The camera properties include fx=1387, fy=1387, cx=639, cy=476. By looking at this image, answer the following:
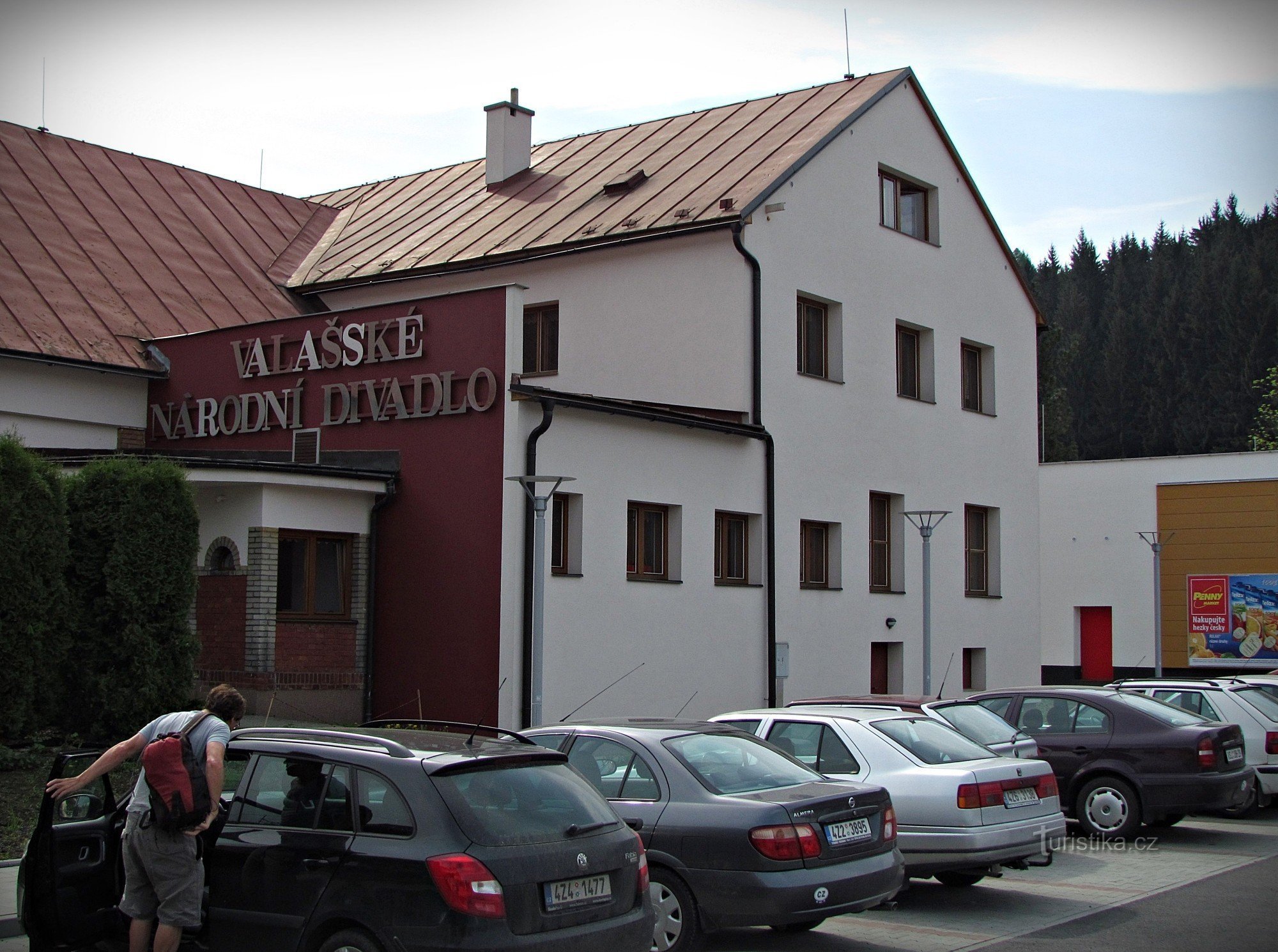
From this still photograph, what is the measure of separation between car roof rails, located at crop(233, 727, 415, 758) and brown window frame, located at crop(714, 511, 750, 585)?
12.4 m

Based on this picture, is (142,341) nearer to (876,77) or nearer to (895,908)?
(876,77)

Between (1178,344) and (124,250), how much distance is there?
248 ft

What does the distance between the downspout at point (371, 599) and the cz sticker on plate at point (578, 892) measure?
11.3m

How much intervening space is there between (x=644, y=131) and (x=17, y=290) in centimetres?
1164

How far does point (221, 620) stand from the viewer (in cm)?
1723

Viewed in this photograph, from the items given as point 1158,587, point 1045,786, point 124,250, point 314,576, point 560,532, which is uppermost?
point 124,250

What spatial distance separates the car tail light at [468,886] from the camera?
6.04 m

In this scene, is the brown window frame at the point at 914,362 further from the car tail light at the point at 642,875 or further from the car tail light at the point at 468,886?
the car tail light at the point at 468,886

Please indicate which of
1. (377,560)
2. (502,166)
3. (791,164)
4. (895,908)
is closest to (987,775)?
(895,908)

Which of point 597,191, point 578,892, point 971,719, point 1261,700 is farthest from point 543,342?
point 578,892

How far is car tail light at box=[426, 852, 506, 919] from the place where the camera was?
19.8 ft

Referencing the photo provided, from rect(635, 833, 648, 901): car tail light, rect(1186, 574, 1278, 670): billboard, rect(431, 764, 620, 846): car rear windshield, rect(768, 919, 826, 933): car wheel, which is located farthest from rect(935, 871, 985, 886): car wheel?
rect(1186, 574, 1278, 670): billboard

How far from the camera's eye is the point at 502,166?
26.5 meters

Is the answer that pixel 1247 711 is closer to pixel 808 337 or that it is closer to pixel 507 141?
pixel 808 337
